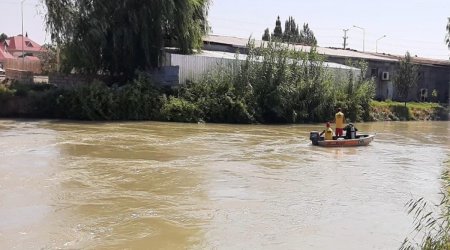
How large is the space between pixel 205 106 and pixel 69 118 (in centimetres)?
693

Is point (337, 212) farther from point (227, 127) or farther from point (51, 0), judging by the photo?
point (51, 0)

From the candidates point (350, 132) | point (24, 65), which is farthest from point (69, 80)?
point (350, 132)

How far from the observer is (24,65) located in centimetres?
3331

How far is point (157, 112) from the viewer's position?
27078mm

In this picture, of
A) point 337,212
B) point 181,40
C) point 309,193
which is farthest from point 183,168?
point 181,40

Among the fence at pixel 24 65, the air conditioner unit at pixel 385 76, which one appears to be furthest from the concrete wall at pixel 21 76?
the air conditioner unit at pixel 385 76

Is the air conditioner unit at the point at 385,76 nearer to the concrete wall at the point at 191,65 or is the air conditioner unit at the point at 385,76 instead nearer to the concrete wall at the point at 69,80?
the concrete wall at the point at 191,65

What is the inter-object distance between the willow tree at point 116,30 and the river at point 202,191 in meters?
7.52

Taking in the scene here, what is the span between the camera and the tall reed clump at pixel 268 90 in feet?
92.1

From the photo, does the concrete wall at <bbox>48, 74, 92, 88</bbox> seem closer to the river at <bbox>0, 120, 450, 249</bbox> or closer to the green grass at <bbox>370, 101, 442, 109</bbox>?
the river at <bbox>0, 120, 450, 249</bbox>

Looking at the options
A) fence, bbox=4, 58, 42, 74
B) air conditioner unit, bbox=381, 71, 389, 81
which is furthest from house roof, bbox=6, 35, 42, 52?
air conditioner unit, bbox=381, 71, 389, 81

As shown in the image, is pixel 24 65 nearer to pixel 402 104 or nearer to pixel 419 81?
pixel 402 104

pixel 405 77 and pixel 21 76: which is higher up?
pixel 405 77

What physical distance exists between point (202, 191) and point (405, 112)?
28888 mm
